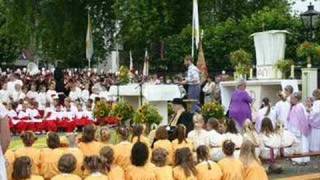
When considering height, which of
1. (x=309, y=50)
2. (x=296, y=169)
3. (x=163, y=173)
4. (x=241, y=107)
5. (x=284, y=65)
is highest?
(x=309, y=50)

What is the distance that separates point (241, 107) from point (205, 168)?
6.09 metres

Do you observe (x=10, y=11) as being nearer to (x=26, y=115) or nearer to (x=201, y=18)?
(x=201, y=18)

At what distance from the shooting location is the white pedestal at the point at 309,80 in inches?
770

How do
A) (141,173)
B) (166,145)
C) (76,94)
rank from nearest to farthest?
(141,173) → (166,145) → (76,94)

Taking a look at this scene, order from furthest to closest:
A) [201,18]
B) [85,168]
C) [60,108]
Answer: [201,18]
[60,108]
[85,168]

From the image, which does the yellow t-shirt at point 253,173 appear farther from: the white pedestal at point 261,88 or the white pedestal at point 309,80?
the white pedestal at point 261,88

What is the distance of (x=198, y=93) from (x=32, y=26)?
20.7 m

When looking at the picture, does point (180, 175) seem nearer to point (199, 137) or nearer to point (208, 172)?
point (208, 172)

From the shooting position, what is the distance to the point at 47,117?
2050 centimetres

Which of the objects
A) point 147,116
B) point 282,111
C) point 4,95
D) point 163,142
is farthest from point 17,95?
point 163,142

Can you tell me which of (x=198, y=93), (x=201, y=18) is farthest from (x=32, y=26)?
(x=198, y=93)

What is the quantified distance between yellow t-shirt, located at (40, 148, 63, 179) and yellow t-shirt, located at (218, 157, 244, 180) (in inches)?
98.6

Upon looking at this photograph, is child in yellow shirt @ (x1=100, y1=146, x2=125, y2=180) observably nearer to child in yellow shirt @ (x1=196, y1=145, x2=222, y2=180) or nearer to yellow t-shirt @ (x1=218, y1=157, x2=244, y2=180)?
child in yellow shirt @ (x1=196, y1=145, x2=222, y2=180)

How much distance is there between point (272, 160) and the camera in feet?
42.4
